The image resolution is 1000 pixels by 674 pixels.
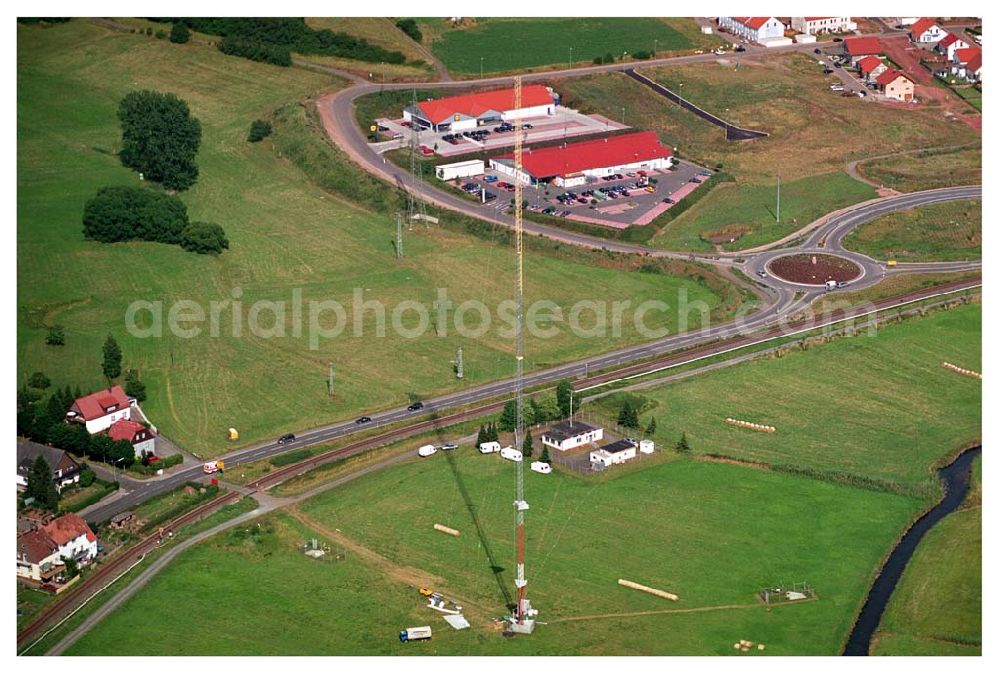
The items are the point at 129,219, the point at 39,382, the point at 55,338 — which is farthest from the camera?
the point at 129,219

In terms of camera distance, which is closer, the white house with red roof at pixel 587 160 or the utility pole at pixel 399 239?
the utility pole at pixel 399 239

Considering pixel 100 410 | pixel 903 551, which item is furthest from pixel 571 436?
pixel 100 410

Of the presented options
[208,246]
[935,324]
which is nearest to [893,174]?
[935,324]

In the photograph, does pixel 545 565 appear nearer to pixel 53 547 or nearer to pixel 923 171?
pixel 53 547

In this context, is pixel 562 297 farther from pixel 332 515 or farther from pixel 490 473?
pixel 332 515

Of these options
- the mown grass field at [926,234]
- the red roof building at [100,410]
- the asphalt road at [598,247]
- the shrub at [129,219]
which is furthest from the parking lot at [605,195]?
the red roof building at [100,410]

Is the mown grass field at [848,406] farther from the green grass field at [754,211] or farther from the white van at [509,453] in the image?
the green grass field at [754,211]
